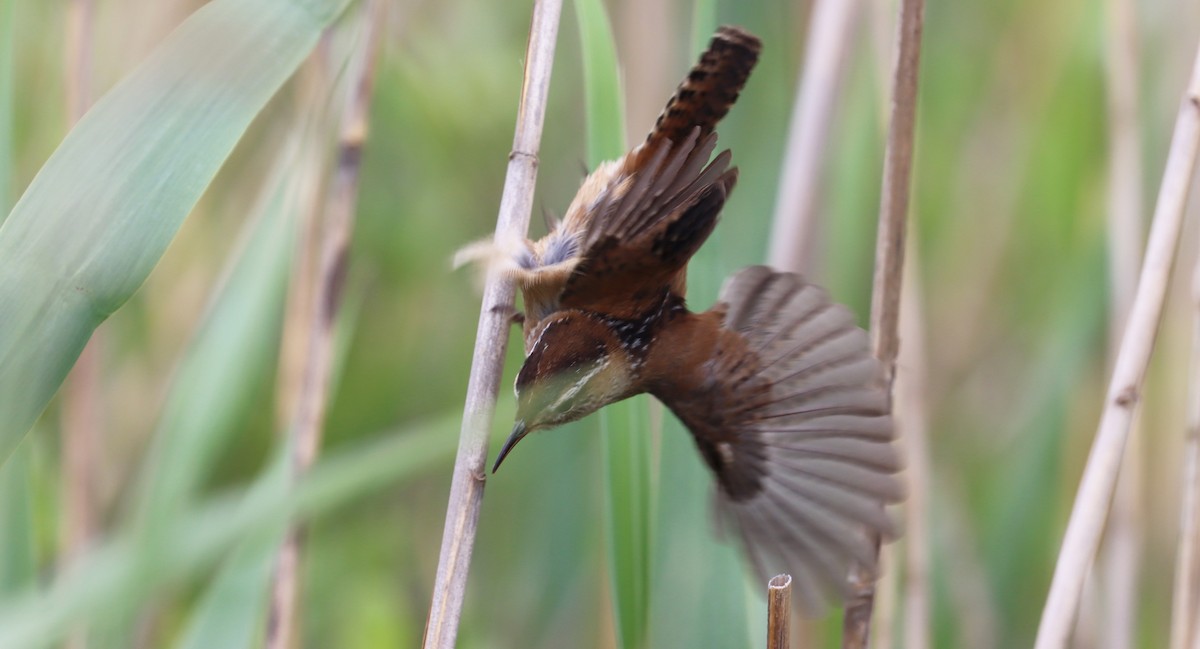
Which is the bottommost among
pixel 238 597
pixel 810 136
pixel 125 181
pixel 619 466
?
pixel 238 597

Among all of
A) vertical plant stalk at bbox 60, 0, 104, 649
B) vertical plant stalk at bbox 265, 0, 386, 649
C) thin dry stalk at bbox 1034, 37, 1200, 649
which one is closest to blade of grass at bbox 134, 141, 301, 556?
vertical plant stalk at bbox 265, 0, 386, 649

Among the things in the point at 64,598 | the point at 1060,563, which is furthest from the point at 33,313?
the point at 1060,563

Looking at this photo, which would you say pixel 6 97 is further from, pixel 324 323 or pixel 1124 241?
pixel 1124 241

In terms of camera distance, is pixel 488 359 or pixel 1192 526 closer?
pixel 488 359

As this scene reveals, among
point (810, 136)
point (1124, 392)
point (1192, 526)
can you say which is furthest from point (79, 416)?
point (1192, 526)

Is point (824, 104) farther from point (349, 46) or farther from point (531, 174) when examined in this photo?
point (349, 46)

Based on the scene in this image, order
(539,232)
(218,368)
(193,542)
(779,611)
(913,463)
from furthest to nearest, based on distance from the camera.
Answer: (539,232) < (913,463) < (218,368) < (193,542) < (779,611)
